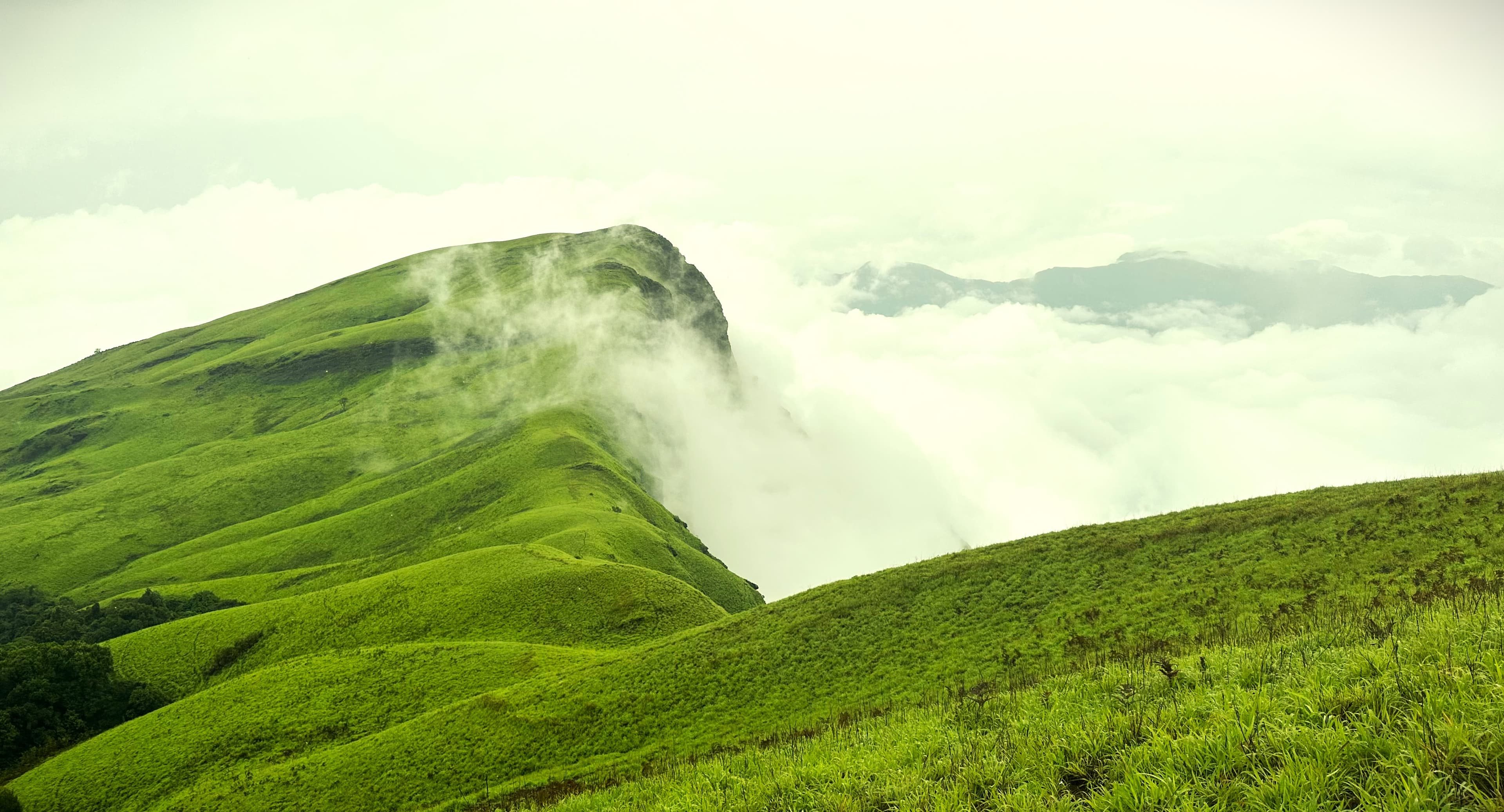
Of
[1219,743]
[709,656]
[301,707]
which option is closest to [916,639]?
[709,656]

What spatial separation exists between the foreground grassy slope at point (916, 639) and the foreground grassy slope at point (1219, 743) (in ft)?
49.3

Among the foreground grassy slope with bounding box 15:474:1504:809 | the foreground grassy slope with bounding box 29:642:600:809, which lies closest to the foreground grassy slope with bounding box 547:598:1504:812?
the foreground grassy slope with bounding box 15:474:1504:809

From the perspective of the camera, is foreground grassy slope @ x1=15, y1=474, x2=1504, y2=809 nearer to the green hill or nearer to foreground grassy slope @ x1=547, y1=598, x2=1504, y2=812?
the green hill

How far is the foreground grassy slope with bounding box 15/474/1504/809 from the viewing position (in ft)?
125

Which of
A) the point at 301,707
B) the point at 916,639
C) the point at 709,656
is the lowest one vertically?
the point at 916,639

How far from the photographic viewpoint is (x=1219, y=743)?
10.8m

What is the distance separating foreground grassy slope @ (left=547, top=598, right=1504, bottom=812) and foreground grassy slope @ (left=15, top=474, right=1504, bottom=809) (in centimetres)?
1504

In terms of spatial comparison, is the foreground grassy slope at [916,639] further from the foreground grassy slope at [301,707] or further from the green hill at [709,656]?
the foreground grassy slope at [301,707]

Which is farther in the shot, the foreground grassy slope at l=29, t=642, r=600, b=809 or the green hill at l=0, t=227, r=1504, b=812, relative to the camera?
the foreground grassy slope at l=29, t=642, r=600, b=809

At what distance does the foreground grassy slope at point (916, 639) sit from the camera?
38.1 metres

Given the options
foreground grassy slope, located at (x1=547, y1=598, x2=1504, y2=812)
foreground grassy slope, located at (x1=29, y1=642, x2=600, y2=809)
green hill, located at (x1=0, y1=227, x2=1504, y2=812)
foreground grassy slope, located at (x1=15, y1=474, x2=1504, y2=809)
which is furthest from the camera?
foreground grassy slope, located at (x1=29, y1=642, x2=600, y2=809)

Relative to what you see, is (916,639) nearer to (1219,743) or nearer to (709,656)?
(709,656)

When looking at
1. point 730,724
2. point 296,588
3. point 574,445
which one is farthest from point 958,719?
point 574,445

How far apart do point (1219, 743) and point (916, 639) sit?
38.5 meters
